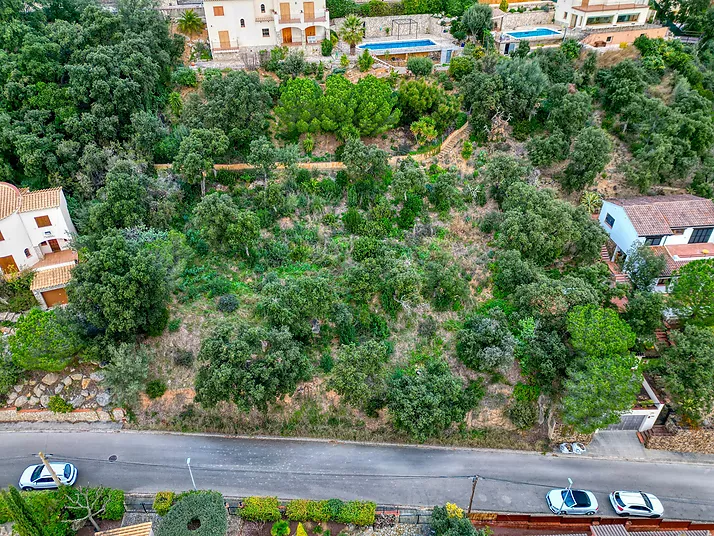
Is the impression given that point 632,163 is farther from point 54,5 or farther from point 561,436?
point 54,5

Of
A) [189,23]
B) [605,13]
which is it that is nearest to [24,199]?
[189,23]

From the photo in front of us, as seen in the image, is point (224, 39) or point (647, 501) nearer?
point (647, 501)

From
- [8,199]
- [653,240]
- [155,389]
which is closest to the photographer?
[155,389]

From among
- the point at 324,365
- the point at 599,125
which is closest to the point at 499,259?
the point at 324,365

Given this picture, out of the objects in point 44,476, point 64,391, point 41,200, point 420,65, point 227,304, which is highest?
point 420,65

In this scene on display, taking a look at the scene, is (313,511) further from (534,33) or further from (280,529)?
(534,33)

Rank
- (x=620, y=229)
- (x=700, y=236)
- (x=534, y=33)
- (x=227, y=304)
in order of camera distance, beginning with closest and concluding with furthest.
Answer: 1. (x=227, y=304)
2. (x=700, y=236)
3. (x=620, y=229)
4. (x=534, y=33)
